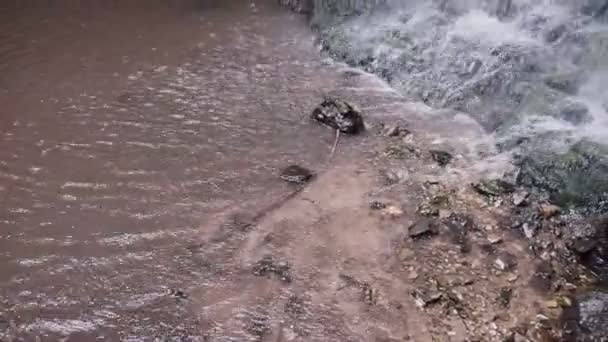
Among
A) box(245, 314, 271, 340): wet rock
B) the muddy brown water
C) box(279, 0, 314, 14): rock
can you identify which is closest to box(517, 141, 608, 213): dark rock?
the muddy brown water

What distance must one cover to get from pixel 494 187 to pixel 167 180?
2138 millimetres

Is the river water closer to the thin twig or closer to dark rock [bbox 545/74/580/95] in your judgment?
the thin twig

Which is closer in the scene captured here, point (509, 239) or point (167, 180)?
point (509, 239)

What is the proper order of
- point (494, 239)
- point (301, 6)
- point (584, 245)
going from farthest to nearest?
1. point (301, 6)
2. point (494, 239)
3. point (584, 245)

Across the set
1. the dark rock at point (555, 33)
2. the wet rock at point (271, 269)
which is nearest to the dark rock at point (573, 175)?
the dark rock at point (555, 33)

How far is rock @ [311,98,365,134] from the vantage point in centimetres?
420

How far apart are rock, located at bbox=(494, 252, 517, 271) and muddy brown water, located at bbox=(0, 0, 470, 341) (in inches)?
24.9

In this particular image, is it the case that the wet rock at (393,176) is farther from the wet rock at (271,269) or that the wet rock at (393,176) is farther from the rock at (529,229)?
the wet rock at (271,269)

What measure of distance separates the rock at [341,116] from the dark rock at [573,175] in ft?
3.91

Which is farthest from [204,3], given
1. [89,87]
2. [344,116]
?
[344,116]

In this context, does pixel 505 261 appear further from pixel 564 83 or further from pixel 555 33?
pixel 555 33

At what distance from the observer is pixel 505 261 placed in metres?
3.15

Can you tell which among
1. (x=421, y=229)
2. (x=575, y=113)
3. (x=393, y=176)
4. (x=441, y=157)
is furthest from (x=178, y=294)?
(x=575, y=113)

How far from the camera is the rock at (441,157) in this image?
3.90 m
